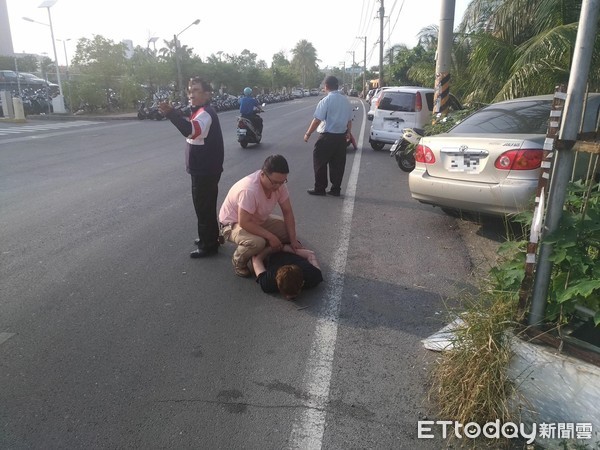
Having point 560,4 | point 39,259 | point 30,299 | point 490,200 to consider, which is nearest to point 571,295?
point 490,200

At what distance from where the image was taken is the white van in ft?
39.3

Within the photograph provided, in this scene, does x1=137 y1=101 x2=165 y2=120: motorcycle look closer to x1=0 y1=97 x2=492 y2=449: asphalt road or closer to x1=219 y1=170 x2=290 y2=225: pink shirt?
x1=0 y1=97 x2=492 y2=449: asphalt road

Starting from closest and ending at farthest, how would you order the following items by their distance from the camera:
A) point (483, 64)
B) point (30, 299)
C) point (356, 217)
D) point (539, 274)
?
1. point (539, 274)
2. point (30, 299)
3. point (356, 217)
4. point (483, 64)

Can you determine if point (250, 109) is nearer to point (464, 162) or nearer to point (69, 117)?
point (464, 162)

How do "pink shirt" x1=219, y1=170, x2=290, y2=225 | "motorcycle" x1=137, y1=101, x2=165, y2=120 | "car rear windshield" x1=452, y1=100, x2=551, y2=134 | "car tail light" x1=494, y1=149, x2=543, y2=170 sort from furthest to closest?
1. "motorcycle" x1=137, y1=101, x2=165, y2=120
2. "car rear windshield" x1=452, y1=100, x2=551, y2=134
3. "car tail light" x1=494, y1=149, x2=543, y2=170
4. "pink shirt" x1=219, y1=170, x2=290, y2=225

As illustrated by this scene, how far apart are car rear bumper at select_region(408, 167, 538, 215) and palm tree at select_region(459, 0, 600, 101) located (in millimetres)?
3796

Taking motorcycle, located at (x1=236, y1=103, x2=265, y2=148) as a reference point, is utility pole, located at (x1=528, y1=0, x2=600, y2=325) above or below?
above

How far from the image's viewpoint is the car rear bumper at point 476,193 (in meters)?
4.82

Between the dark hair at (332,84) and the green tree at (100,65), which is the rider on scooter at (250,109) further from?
the green tree at (100,65)

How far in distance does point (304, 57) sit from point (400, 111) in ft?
318

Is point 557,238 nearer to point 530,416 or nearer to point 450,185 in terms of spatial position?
point 530,416

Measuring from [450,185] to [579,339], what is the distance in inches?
117

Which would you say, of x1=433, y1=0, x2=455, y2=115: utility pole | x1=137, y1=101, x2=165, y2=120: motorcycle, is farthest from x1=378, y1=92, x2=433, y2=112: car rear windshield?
x1=137, y1=101, x2=165, y2=120: motorcycle

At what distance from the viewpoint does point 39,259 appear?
487 centimetres
